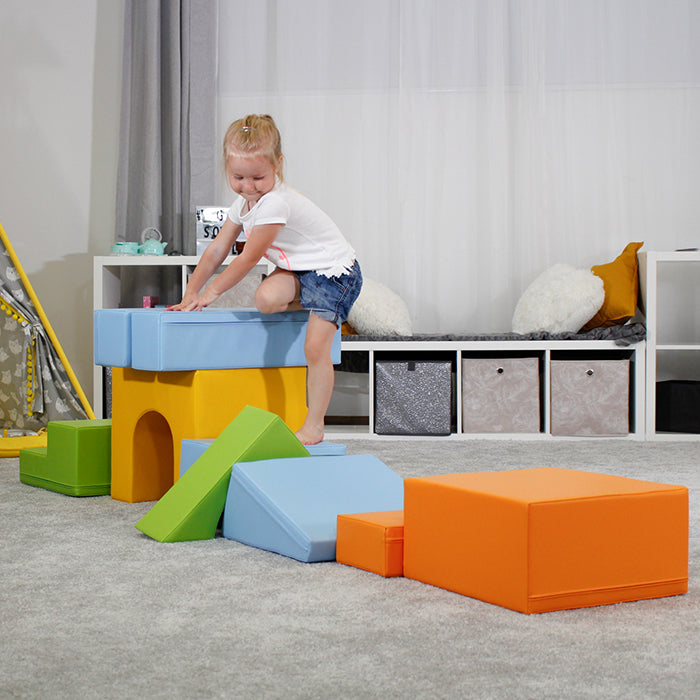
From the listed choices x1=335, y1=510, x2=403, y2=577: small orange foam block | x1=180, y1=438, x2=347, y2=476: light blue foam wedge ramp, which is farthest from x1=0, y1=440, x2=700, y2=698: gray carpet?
x1=180, y1=438, x2=347, y2=476: light blue foam wedge ramp

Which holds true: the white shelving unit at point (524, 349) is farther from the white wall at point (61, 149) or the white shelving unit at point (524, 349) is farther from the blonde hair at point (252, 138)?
the blonde hair at point (252, 138)

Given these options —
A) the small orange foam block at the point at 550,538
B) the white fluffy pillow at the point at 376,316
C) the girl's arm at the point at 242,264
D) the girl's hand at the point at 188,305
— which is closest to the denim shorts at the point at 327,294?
the girl's arm at the point at 242,264

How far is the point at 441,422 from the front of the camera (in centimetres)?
322

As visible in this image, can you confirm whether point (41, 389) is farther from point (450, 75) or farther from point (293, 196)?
point (450, 75)

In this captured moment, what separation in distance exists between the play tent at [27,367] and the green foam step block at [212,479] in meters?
1.24

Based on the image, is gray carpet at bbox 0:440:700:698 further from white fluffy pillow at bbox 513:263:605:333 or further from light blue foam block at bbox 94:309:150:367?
white fluffy pillow at bbox 513:263:605:333

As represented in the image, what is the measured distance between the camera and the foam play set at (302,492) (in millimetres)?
1174

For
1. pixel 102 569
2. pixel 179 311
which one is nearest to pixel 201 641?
pixel 102 569

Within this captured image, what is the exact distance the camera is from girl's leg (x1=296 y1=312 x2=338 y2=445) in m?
2.05

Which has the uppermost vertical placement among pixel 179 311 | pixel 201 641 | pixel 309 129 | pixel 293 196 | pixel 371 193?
pixel 309 129

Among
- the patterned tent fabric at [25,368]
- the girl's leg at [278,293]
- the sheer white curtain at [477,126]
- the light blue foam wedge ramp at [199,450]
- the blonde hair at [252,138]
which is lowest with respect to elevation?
the light blue foam wedge ramp at [199,450]

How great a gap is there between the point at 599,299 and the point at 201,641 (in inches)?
97.5

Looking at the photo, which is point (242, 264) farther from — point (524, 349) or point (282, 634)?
point (524, 349)

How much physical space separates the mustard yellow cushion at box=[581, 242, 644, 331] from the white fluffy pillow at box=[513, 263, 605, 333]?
0.06 metres
